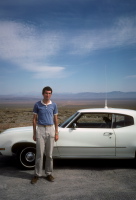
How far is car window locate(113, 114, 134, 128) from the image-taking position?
222 inches

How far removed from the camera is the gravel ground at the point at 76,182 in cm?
404

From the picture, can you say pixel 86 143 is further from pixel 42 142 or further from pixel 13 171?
pixel 13 171

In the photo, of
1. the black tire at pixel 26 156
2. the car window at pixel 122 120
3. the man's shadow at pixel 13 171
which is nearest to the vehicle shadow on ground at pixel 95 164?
the black tire at pixel 26 156

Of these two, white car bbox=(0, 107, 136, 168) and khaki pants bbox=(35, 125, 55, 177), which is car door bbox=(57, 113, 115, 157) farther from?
khaki pants bbox=(35, 125, 55, 177)

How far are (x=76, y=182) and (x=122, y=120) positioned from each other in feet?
6.55

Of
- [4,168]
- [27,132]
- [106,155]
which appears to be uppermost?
[27,132]

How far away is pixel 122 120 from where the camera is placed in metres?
5.73

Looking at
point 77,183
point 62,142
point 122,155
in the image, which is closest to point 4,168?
point 62,142

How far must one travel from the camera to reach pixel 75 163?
620 centimetres

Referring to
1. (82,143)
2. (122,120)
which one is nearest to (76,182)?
(82,143)

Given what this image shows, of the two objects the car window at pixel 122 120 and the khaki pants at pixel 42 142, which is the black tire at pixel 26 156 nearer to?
the khaki pants at pixel 42 142

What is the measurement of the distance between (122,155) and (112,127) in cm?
72

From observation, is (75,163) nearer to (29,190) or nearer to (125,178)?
(125,178)

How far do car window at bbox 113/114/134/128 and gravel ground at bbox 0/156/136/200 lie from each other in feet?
3.67
